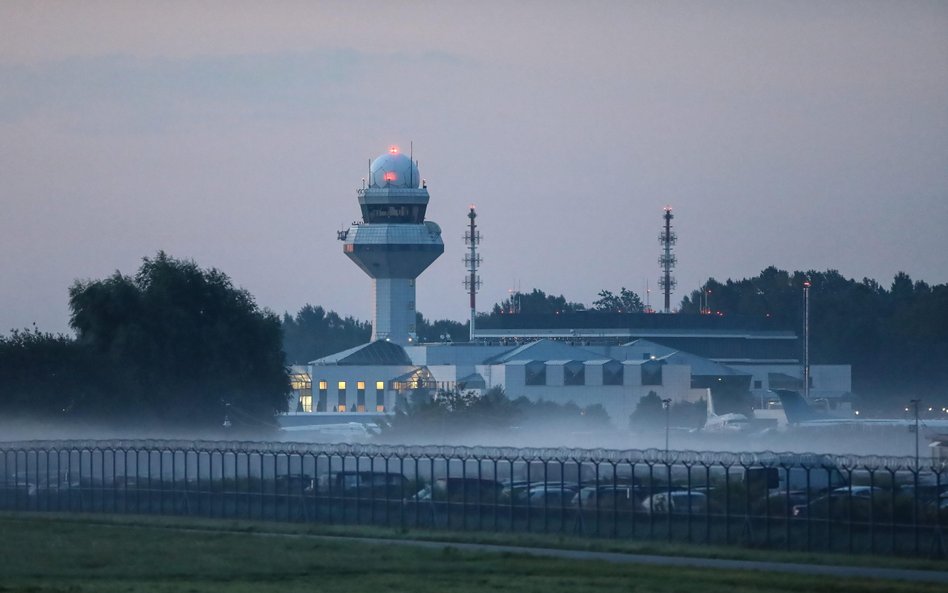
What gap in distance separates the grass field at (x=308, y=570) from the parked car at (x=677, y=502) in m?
7.91

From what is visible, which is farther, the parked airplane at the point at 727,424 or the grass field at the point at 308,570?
the parked airplane at the point at 727,424

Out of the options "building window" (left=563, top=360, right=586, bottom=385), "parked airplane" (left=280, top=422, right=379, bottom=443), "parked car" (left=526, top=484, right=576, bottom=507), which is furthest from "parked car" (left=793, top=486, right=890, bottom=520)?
"building window" (left=563, top=360, right=586, bottom=385)

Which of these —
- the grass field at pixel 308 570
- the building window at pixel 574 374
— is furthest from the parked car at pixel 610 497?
the building window at pixel 574 374

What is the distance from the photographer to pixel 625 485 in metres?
63.0

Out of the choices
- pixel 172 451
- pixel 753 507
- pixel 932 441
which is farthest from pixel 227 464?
pixel 932 441

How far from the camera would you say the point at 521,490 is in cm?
6600

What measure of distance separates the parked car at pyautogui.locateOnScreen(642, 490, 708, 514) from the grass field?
7.91 m

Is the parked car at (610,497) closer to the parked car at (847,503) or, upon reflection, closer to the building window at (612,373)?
the parked car at (847,503)

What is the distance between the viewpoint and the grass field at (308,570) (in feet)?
154

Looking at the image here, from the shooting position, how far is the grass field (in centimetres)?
4691

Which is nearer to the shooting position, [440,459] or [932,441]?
[440,459]

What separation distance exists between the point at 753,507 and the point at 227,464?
2723 cm

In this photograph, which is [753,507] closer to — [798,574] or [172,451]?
[798,574]

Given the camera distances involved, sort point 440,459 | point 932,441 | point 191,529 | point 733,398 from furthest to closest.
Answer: point 733,398 → point 932,441 → point 440,459 → point 191,529
